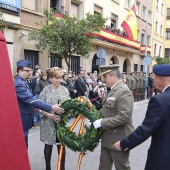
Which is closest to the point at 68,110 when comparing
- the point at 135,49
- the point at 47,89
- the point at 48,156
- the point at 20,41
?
the point at 47,89

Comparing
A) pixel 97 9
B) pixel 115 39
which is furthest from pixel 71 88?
pixel 97 9

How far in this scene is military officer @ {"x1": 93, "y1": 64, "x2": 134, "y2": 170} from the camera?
328cm

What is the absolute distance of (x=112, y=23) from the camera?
83.5 ft

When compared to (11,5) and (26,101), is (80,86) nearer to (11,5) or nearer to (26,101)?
(11,5)

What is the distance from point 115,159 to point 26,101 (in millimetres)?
1385

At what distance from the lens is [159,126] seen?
2525 mm

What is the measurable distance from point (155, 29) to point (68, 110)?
37.9m

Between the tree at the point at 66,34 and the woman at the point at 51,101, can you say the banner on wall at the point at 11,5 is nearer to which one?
the tree at the point at 66,34

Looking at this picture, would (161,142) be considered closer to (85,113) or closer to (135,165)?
(85,113)

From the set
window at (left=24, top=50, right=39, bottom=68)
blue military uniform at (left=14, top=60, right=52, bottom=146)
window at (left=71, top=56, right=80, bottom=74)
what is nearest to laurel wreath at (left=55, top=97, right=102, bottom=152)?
blue military uniform at (left=14, top=60, right=52, bottom=146)

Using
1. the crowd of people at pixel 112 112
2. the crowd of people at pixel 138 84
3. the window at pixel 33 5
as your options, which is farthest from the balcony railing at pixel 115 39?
the crowd of people at pixel 112 112

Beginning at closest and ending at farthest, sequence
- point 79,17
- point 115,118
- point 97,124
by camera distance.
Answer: point 115,118
point 97,124
point 79,17

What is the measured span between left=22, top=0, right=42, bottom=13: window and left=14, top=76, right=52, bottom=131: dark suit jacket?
38.3 ft

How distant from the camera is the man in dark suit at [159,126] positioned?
247 centimetres
